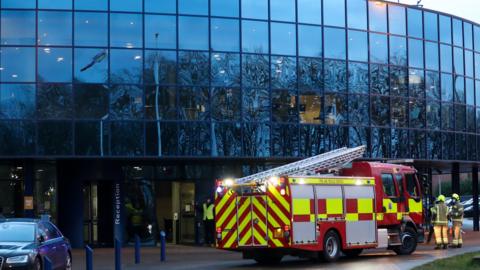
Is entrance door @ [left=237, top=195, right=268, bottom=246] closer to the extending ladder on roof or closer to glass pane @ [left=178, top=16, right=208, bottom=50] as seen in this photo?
the extending ladder on roof

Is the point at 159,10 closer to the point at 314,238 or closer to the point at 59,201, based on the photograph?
the point at 59,201

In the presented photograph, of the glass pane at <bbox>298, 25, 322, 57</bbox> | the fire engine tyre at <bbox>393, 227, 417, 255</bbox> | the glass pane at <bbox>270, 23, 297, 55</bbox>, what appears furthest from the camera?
the glass pane at <bbox>298, 25, 322, 57</bbox>

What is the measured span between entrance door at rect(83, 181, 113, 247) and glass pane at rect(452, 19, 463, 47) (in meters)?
17.3

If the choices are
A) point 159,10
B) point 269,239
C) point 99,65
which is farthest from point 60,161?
point 269,239

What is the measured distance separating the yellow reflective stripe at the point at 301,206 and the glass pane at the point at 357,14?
1415cm

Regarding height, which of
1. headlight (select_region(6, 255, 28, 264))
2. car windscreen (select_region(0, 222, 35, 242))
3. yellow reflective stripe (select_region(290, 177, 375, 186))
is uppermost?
yellow reflective stripe (select_region(290, 177, 375, 186))

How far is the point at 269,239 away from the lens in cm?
1897

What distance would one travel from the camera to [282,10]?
30.3m

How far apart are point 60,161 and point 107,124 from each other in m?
3.61

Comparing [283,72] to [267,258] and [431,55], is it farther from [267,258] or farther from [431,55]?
[267,258]

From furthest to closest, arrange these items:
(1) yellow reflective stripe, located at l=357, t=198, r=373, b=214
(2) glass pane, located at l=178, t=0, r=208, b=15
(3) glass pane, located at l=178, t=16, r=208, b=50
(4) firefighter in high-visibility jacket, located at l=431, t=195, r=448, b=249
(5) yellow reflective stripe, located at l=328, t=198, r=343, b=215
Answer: (2) glass pane, located at l=178, t=0, r=208, b=15, (3) glass pane, located at l=178, t=16, r=208, b=50, (4) firefighter in high-visibility jacket, located at l=431, t=195, r=448, b=249, (1) yellow reflective stripe, located at l=357, t=198, r=373, b=214, (5) yellow reflective stripe, located at l=328, t=198, r=343, b=215

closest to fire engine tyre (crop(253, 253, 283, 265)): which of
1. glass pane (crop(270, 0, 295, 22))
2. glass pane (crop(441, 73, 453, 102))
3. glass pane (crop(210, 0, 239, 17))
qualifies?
glass pane (crop(210, 0, 239, 17))

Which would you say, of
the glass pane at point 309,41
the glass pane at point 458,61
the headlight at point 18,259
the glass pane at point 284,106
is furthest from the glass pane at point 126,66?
the glass pane at point 458,61

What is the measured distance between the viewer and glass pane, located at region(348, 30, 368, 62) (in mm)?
31734
